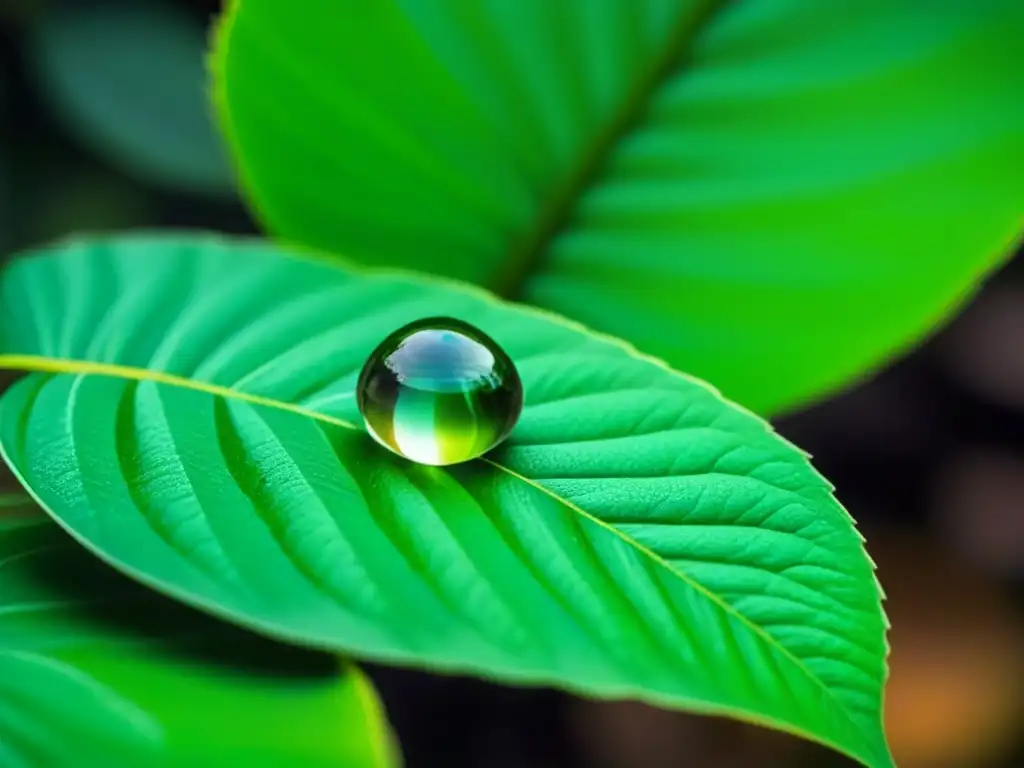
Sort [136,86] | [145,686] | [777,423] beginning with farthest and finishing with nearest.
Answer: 1. [136,86]
2. [777,423]
3. [145,686]

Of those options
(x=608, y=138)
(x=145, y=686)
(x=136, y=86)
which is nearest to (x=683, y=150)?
(x=608, y=138)

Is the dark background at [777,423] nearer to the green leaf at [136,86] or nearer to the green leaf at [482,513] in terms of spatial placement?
the green leaf at [136,86]

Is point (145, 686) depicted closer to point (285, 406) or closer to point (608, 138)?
point (285, 406)

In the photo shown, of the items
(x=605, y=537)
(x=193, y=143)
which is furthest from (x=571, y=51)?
(x=193, y=143)

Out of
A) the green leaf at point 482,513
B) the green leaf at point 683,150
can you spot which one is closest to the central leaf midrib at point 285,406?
the green leaf at point 482,513

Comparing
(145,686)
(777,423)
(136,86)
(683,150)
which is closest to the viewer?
(145,686)

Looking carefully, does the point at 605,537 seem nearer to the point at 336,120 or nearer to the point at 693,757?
the point at 336,120

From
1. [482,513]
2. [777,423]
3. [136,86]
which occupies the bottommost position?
[136,86]
